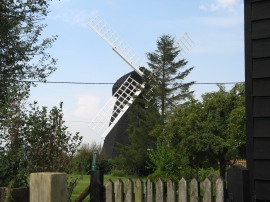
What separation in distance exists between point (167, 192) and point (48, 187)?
6.17 feet

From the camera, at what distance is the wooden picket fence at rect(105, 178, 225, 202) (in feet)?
11.5

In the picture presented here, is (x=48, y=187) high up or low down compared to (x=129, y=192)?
up

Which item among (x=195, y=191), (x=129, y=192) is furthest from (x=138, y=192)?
(x=195, y=191)

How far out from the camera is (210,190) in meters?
3.48

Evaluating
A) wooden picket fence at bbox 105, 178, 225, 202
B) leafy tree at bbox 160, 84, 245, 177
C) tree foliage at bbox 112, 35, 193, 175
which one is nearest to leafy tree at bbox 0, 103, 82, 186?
wooden picket fence at bbox 105, 178, 225, 202

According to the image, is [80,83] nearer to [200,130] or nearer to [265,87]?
[200,130]

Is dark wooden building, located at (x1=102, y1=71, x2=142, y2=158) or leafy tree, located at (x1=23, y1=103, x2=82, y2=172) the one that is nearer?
leafy tree, located at (x1=23, y1=103, x2=82, y2=172)

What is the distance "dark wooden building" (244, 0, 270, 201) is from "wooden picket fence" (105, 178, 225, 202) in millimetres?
422

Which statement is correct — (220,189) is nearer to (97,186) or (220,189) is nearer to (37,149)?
(97,186)

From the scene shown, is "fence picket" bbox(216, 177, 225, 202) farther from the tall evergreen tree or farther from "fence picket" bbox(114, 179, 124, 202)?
the tall evergreen tree

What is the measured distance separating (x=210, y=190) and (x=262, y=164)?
0.57 meters

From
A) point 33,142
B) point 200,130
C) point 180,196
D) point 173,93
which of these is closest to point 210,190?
point 180,196

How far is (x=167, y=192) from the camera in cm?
376

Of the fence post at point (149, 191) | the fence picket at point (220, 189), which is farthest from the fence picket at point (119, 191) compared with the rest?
the fence picket at point (220, 189)
